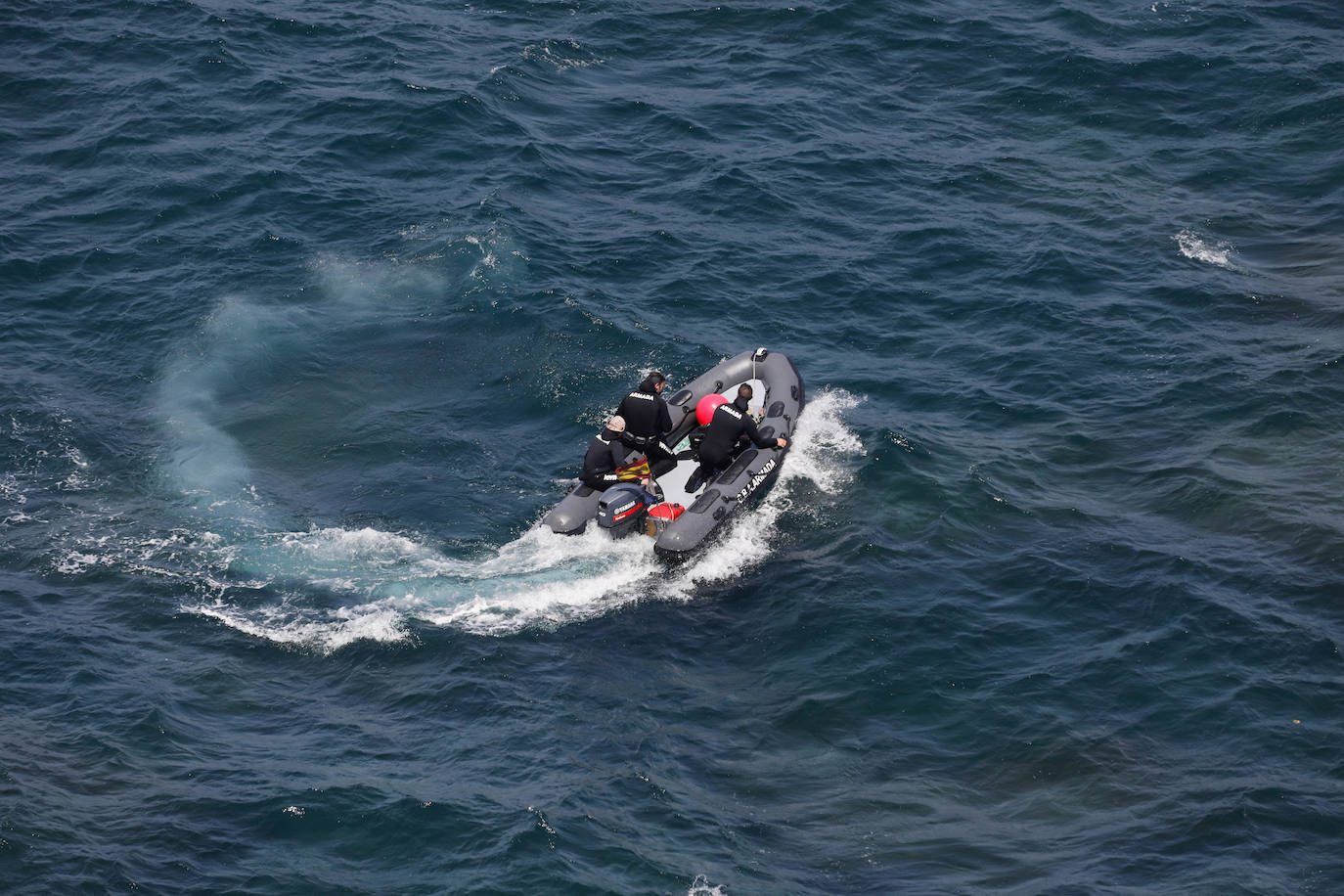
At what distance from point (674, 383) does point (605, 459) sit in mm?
4195

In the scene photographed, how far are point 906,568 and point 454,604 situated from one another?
6.95 metres

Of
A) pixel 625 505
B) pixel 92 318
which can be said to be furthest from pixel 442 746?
pixel 92 318

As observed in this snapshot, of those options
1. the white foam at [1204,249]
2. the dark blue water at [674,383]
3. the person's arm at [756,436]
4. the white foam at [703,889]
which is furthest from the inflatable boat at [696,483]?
the white foam at [1204,249]

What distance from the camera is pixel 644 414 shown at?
869 inches

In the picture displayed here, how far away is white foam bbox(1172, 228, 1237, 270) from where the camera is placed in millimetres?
28250

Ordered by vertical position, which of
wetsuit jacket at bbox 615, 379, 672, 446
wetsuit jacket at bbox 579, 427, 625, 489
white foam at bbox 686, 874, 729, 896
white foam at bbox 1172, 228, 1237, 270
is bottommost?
white foam at bbox 686, 874, 729, 896

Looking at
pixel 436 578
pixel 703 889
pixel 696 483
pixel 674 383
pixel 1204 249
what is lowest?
pixel 703 889

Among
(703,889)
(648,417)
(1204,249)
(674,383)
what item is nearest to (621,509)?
(648,417)

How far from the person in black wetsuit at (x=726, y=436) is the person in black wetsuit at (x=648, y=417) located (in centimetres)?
75

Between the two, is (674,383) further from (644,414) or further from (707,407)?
(644,414)

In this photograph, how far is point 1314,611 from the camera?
19516 mm

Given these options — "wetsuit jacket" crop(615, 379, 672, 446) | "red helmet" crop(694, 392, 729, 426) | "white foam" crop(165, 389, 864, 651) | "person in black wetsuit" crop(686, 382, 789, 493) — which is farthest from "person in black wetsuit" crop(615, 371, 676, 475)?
"white foam" crop(165, 389, 864, 651)

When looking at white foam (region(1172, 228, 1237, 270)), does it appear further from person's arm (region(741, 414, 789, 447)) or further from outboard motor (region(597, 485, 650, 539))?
outboard motor (region(597, 485, 650, 539))

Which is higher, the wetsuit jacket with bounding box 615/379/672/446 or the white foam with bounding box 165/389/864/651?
the wetsuit jacket with bounding box 615/379/672/446
